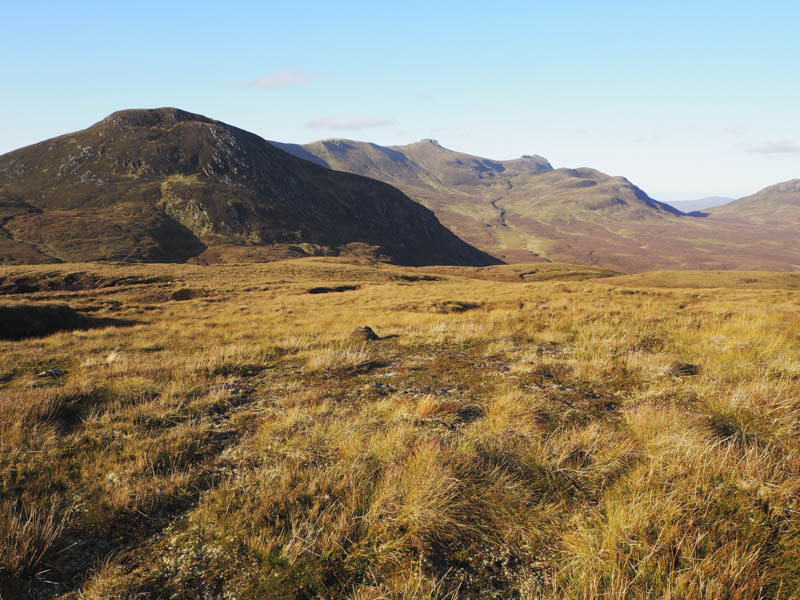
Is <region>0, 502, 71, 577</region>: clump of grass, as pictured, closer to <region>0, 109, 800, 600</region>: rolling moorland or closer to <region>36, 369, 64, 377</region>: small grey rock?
<region>0, 109, 800, 600</region>: rolling moorland

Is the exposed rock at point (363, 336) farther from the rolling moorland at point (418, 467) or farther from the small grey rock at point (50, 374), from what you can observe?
the small grey rock at point (50, 374)

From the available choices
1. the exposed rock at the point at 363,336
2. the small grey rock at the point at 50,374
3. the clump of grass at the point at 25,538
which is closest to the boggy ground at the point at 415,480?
the clump of grass at the point at 25,538

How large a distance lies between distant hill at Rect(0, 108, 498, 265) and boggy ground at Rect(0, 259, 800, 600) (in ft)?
331

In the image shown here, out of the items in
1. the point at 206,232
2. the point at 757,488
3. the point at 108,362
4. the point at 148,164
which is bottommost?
the point at 108,362

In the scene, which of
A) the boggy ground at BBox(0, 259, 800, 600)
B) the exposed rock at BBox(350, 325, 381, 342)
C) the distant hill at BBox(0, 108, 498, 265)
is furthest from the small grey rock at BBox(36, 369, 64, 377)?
the distant hill at BBox(0, 108, 498, 265)

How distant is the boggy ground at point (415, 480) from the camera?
2.59m

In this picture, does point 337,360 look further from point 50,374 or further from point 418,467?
point 50,374

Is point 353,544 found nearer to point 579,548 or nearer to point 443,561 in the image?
point 443,561

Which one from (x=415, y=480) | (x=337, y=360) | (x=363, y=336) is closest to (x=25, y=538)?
(x=415, y=480)

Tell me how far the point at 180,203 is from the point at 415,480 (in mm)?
133558

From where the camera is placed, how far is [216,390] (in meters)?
6.66

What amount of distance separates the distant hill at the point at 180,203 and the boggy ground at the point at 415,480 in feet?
331

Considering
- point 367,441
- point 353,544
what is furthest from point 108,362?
point 353,544

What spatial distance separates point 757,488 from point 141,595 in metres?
4.88
